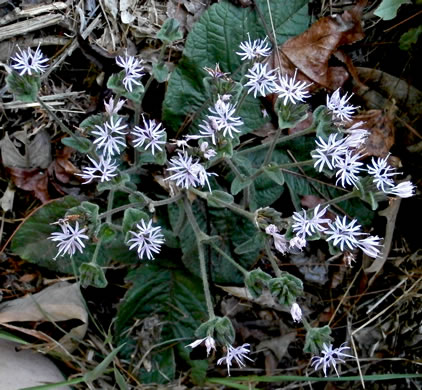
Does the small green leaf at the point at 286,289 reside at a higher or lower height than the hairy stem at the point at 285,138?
lower

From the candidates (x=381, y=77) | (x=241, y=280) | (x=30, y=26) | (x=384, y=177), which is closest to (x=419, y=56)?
(x=381, y=77)

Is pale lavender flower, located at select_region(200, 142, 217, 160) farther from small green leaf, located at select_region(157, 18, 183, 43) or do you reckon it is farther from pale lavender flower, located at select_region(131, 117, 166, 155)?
small green leaf, located at select_region(157, 18, 183, 43)

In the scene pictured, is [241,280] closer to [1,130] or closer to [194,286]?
[194,286]

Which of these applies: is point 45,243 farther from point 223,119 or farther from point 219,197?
point 223,119

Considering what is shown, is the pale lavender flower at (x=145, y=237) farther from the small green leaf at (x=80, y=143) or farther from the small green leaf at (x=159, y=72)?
the small green leaf at (x=159, y=72)

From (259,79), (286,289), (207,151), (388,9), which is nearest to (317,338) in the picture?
(286,289)

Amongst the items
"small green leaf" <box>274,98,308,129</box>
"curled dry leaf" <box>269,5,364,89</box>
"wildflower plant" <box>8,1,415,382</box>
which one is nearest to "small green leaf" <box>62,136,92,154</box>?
"wildflower plant" <box>8,1,415,382</box>

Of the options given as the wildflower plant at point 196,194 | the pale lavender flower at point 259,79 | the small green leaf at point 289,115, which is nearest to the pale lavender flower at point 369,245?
the wildflower plant at point 196,194
